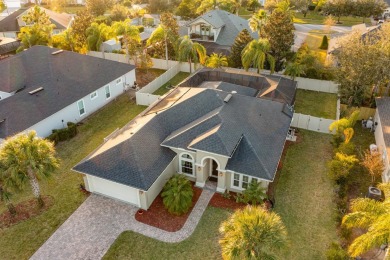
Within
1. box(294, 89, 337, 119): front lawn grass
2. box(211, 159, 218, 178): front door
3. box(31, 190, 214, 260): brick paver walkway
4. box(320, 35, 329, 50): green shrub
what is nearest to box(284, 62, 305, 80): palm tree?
box(294, 89, 337, 119): front lawn grass

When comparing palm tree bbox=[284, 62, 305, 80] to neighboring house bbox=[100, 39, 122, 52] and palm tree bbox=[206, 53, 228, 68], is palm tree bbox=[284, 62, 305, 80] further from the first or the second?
neighboring house bbox=[100, 39, 122, 52]

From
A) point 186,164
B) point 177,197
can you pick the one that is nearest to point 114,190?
point 177,197

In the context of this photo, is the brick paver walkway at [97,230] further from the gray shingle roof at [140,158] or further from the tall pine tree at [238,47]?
the tall pine tree at [238,47]

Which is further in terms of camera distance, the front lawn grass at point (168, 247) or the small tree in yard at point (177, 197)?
the small tree in yard at point (177, 197)

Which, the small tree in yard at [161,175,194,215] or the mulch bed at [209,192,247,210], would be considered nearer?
the small tree in yard at [161,175,194,215]

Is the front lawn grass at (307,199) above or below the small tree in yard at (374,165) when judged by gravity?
below

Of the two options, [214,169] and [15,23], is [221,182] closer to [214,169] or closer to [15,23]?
[214,169]

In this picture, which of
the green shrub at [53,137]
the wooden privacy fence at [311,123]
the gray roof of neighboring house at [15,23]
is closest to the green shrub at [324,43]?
the wooden privacy fence at [311,123]
